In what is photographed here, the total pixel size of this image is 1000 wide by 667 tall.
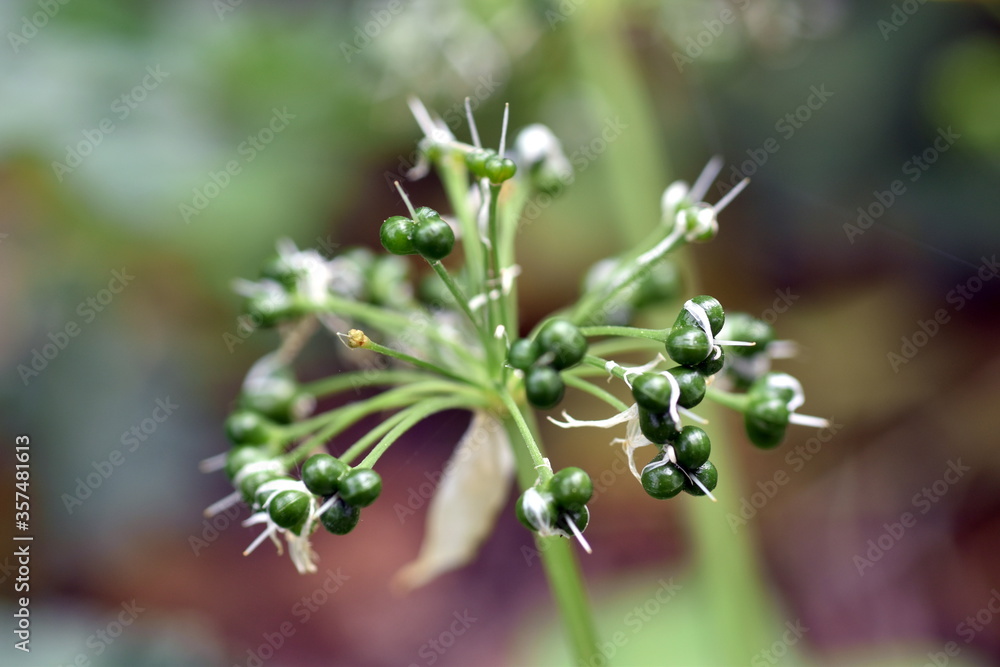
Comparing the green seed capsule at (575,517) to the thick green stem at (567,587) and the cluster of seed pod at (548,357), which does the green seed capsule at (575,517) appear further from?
the thick green stem at (567,587)

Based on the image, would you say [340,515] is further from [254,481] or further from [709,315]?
[709,315]

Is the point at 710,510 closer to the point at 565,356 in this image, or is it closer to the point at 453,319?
the point at 453,319

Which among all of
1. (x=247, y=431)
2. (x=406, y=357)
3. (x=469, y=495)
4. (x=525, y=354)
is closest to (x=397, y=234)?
(x=406, y=357)

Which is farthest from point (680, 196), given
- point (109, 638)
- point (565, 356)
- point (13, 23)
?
point (13, 23)

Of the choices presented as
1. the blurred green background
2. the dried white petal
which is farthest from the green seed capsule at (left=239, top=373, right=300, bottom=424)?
the blurred green background

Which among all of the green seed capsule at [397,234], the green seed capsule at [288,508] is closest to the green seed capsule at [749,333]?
the green seed capsule at [397,234]

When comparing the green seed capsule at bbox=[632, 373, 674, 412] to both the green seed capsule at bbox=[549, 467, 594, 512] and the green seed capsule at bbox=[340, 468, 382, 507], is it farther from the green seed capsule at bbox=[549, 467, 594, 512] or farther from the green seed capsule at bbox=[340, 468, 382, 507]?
the green seed capsule at bbox=[340, 468, 382, 507]
